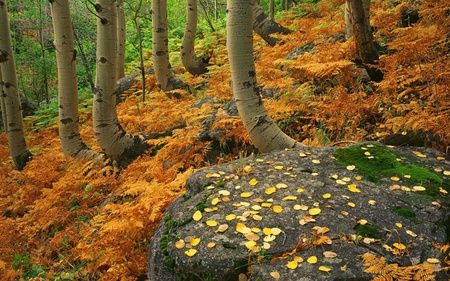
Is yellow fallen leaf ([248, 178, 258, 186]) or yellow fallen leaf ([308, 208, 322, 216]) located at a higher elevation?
yellow fallen leaf ([248, 178, 258, 186])

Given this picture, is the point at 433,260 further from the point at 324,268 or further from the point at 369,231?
the point at 324,268

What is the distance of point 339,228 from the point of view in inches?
98.2

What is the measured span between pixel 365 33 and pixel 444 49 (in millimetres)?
1296

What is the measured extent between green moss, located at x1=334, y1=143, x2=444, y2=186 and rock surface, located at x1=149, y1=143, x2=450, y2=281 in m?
0.02

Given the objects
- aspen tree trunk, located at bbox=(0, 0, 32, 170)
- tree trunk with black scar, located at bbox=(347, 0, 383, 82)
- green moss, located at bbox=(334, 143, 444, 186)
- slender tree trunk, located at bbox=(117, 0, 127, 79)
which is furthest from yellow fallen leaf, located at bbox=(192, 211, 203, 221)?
slender tree trunk, located at bbox=(117, 0, 127, 79)

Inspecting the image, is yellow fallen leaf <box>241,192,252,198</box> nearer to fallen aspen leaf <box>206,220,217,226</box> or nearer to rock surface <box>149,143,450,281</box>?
rock surface <box>149,143,450,281</box>

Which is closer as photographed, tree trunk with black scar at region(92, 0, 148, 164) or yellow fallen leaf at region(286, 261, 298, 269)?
yellow fallen leaf at region(286, 261, 298, 269)

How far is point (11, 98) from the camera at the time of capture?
24.4 feet

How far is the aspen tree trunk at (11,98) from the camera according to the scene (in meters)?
7.26

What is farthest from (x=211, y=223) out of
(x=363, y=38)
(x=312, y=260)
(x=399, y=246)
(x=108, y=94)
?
(x=363, y=38)

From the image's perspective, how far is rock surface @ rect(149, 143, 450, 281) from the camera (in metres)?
2.24

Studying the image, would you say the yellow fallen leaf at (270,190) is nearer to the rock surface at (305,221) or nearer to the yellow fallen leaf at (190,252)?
Answer: the rock surface at (305,221)

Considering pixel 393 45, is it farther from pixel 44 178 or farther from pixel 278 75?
pixel 44 178

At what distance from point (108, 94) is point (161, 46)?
10.7 feet
